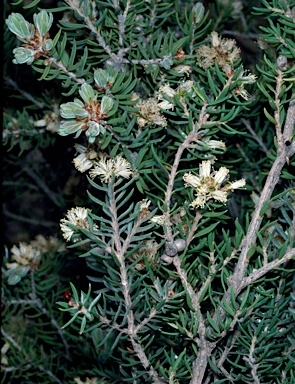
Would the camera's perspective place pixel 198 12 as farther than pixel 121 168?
Yes

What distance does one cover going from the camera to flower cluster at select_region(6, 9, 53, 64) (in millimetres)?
500

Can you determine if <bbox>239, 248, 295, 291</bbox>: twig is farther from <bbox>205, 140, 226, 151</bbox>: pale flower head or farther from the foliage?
<bbox>205, 140, 226, 151</bbox>: pale flower head

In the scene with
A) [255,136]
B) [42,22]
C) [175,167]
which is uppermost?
[42,22]

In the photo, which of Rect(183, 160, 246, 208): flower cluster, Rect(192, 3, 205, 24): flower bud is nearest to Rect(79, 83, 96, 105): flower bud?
Rect(183, 160, 246, 208): flower cluster

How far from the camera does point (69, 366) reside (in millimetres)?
757

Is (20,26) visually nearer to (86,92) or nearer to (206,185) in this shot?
(86,92)

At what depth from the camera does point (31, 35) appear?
505 millimetres

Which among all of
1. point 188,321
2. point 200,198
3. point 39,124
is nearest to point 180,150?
point 200,198

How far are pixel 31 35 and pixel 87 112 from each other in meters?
0.09

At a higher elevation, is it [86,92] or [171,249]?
[86,92]

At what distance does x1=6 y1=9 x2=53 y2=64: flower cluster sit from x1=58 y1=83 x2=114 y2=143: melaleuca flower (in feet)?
0.18

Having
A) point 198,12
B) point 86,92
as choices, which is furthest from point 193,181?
point 198,12

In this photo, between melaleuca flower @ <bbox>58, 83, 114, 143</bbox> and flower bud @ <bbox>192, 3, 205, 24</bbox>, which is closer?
melaleuca flower @ <bbox>58, 83, 114, 143</bbox>

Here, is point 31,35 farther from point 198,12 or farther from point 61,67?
point 198,12
